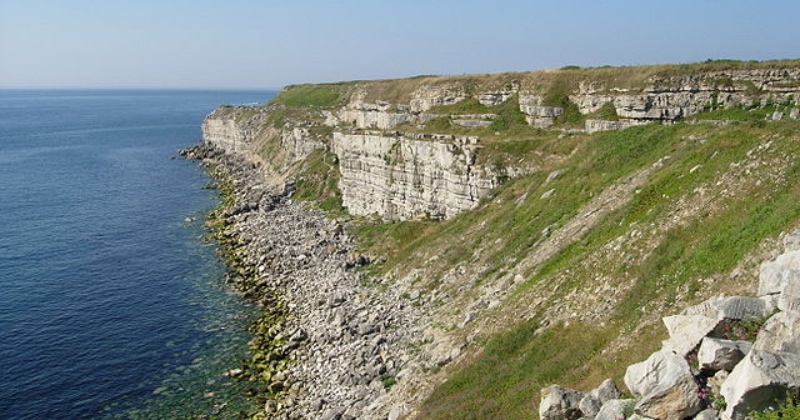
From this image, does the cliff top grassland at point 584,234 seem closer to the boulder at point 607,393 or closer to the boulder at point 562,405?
the boulder at point 607,393

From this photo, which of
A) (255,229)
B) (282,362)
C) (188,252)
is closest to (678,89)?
(282,362)

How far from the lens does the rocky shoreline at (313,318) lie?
34.9 metres

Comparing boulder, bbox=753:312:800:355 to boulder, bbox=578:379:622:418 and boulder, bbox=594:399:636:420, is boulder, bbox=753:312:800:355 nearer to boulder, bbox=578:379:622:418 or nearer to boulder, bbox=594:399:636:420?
boulder, bbox=594:399:636:420

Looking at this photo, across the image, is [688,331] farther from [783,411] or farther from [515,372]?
[515,372]

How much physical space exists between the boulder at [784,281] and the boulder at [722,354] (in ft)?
6.12

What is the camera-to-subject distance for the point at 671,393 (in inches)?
550

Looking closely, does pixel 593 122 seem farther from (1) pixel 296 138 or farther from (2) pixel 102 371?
(1) pixel 296 138

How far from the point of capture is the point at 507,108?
69.8m

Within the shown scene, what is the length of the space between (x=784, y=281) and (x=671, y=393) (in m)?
5.10

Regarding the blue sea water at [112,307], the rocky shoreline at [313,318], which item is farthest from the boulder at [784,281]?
the blue sea water at [112,307]

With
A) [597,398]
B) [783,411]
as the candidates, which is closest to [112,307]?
[597,398]

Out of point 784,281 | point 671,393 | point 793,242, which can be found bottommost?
point 671,393

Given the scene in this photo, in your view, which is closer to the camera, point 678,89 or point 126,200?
point 678,89

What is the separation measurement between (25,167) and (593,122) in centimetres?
11946
